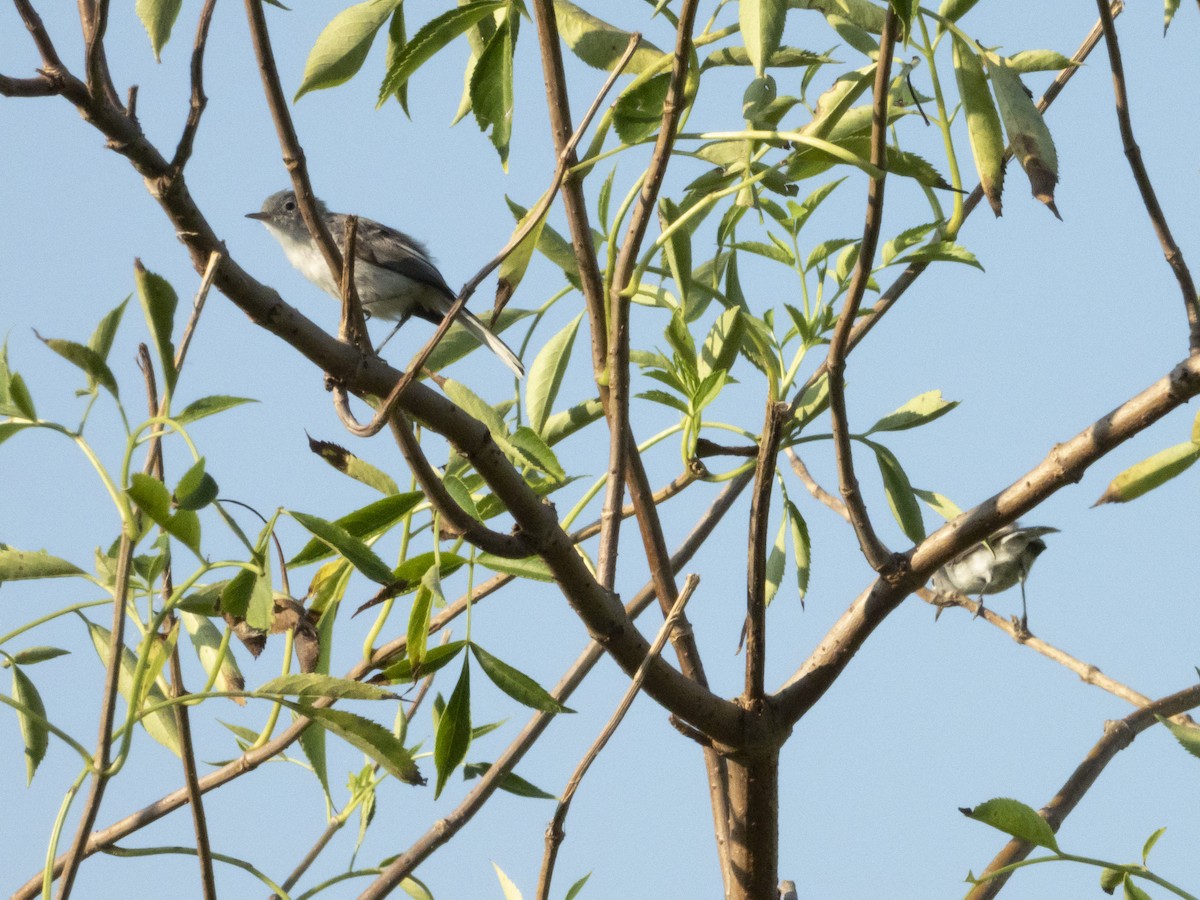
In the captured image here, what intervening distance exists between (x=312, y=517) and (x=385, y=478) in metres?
0.33

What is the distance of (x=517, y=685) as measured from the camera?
4.76 feet

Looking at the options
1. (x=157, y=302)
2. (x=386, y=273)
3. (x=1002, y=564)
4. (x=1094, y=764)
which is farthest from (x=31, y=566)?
(x=1002, y=564)

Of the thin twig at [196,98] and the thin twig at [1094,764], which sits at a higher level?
the thin twig at [196,98]

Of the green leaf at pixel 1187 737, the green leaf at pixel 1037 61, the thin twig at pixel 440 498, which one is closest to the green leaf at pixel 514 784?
the thin twig at pixel 440 498

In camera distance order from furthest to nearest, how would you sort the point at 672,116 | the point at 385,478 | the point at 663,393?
the point at 663,393 < the point at 385,478 < the point at 672,116

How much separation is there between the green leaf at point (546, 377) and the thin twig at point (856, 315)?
0.49 meters

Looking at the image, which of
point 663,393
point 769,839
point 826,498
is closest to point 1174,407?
point 663,393

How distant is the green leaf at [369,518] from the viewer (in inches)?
56.2

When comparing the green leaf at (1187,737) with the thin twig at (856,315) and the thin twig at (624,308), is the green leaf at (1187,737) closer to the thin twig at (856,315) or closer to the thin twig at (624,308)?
the thin twig at (856,315)

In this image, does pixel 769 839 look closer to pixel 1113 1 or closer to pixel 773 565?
pixel 773 565

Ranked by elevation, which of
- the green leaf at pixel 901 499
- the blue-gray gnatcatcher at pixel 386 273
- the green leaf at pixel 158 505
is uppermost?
the blue-gray gnatcatcher at pixel 386 273

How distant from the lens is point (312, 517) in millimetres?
1267

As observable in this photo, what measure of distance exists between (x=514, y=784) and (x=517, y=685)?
480mm

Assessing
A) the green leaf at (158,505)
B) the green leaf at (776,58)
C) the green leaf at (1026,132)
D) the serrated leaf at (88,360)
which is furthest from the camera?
the green leaf at (776,58)
